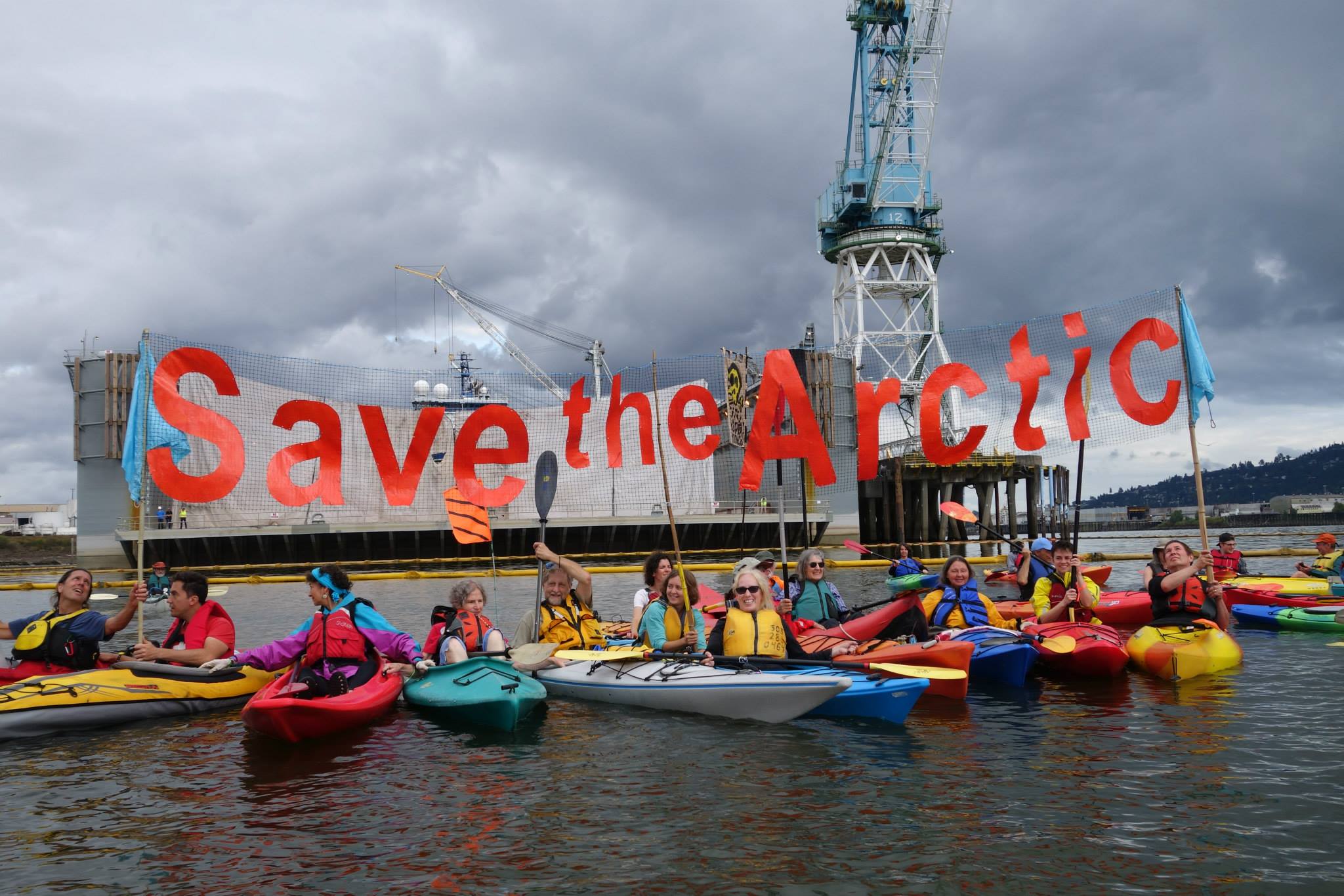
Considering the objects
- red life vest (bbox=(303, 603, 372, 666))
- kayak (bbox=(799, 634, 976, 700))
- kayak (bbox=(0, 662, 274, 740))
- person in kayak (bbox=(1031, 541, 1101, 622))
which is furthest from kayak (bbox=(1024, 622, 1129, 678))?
kayak (bbox=(0, 662, 274, 740))

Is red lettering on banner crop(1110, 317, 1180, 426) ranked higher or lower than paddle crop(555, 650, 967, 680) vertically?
higher

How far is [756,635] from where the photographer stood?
32.7 feet

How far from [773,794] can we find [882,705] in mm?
2540

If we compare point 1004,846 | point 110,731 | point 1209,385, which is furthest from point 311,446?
point 1209,385

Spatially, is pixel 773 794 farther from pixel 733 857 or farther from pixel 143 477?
pixel 143 477

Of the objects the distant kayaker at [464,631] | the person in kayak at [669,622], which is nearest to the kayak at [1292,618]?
the person in kayak at [669,622]

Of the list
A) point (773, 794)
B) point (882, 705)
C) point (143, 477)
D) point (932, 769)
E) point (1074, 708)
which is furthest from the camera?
point (143, 477)

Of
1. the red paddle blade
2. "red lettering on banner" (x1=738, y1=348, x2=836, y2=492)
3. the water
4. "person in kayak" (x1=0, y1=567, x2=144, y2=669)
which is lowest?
the water

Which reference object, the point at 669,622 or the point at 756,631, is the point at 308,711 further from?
the point at 756,631

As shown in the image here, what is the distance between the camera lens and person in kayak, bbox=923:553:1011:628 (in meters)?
11.5

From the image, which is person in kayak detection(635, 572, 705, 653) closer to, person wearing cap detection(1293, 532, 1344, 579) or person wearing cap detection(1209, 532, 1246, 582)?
person wearing cap detection(1209, 532, 1246, 582)

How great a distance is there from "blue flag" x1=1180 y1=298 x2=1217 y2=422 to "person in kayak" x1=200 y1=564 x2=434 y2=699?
11851mm

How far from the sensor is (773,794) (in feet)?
23.2

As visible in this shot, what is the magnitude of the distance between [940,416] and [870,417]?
143 centimetres
